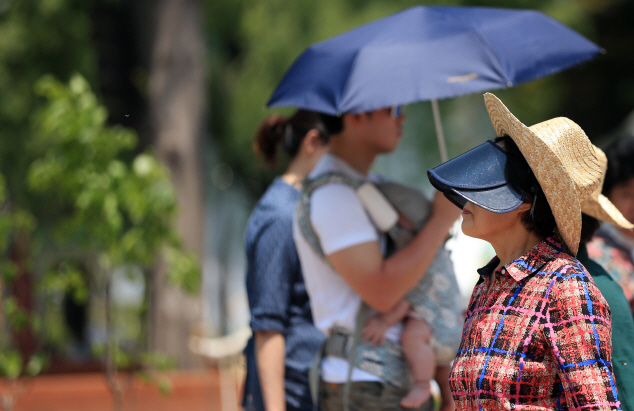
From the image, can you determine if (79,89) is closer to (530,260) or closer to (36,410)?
(530,260)

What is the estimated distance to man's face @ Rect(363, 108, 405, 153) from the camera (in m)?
2.43

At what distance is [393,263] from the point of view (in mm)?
2213

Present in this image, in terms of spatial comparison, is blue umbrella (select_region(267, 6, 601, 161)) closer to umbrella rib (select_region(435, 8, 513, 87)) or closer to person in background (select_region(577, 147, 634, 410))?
umbrella rib (select_region(435, 8, 513, 87))

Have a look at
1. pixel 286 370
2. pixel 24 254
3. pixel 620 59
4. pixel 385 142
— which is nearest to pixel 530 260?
pixel 385 142

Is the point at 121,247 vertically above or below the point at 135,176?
below

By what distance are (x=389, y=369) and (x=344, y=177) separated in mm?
629

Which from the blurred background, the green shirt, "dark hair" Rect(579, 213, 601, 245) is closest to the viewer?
the green shirt

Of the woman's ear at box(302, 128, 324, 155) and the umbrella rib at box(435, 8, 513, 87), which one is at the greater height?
the umbrella rib at box(435, 8, 513, 87)

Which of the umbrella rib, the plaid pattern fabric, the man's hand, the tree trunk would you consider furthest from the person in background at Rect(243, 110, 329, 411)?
the tree trunk

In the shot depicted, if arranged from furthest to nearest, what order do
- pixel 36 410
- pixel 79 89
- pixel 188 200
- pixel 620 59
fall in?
pixel 620 59
pixel 188 200
pixel 36 410
pixel 79 89

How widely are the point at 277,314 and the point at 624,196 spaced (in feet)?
4.33

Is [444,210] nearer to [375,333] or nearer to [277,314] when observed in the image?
[375,333]

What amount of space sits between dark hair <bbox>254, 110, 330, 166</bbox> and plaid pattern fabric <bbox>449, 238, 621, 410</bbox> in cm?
137

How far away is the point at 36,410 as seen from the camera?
6598 millimetres
